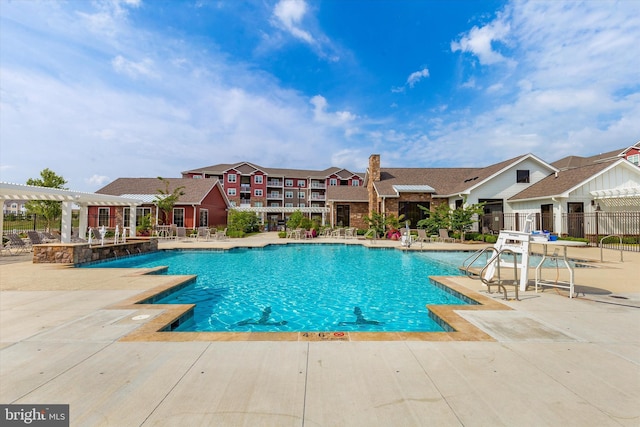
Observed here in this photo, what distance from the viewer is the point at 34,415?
2389 millimetres

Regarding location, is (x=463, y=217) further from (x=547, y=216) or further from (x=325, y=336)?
(x=325, y=336)

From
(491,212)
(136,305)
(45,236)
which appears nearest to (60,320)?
(136,305)

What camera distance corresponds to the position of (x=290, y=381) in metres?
2.81

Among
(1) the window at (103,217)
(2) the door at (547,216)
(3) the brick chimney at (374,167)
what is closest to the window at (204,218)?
(1) the window at (103,217)

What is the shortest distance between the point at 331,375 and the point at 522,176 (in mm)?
25275

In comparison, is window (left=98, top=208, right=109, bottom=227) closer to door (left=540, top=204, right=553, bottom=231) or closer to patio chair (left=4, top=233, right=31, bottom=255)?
patio chair (left=4, top=233, right=31, bottom=255)

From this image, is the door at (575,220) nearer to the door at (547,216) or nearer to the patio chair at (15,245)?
the door at (547,216)

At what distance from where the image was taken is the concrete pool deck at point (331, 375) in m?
2.32

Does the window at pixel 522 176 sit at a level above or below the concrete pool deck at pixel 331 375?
above

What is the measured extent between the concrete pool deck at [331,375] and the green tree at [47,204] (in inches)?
936

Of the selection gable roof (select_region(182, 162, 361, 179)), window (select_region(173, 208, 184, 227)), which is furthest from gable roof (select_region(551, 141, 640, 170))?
window (select_region(173, 208, 184, 227))

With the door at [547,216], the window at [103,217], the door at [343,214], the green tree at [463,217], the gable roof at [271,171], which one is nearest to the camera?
the door at [547,216]

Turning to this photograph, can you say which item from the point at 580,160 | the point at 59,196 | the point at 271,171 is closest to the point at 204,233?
the point at 59,196

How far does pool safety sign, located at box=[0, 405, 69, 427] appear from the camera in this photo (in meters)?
2.29
